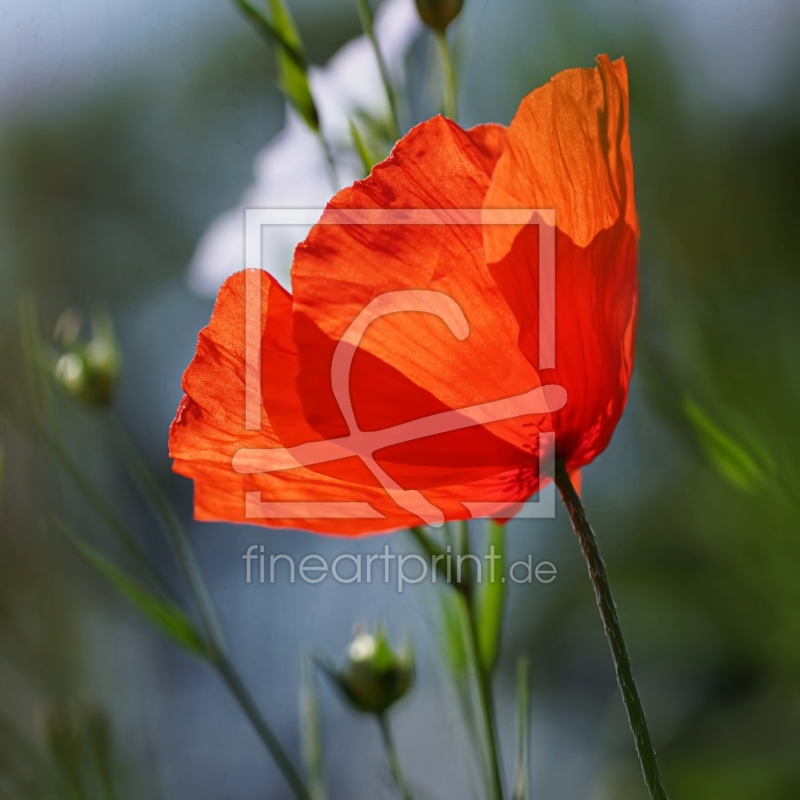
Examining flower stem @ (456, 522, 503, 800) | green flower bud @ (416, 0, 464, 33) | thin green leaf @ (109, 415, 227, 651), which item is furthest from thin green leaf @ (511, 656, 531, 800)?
green flower bud @ (416, 0, 464, 33)

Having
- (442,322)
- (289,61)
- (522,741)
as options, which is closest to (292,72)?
(289,61)

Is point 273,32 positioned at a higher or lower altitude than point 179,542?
higher

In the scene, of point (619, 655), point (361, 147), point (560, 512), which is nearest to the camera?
point (619, 655)

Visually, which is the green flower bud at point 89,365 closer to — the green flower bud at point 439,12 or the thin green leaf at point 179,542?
the thin green leaf at point 179,542

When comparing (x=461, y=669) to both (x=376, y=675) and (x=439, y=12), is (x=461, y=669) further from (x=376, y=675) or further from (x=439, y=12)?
(x=439, y=12)

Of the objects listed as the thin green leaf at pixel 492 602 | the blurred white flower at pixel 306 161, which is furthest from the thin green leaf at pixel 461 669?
the blurred white flower at pixel 306 161

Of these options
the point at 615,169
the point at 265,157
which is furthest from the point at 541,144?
the point at 265,157

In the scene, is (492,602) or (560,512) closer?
(492,602)
